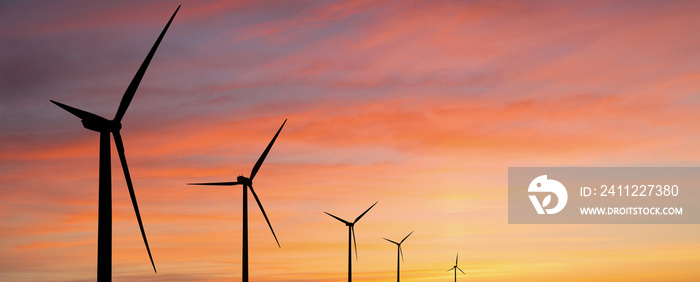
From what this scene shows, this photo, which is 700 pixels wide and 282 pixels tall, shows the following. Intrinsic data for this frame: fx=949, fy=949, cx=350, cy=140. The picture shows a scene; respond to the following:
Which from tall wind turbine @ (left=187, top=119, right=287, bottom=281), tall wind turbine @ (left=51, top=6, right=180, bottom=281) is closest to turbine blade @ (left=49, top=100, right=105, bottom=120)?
tall wind turbine @ (left=51, top=6, right=180, bottom=281)

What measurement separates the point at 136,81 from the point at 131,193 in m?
8.21

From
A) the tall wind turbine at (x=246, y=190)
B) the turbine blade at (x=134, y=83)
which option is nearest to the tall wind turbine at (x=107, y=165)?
the turbine blade at (x=134, y=83)

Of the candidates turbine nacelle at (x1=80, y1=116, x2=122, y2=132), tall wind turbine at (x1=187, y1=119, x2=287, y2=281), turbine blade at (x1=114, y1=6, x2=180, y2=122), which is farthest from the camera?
tall wind turbine at (x1=187, y1=119, x2=287, y2=281)

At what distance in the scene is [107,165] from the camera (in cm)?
5353

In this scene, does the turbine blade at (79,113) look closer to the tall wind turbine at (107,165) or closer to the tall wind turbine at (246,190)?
the tall wind turbine at (107,165)

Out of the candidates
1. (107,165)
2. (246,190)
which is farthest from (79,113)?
(246,190)

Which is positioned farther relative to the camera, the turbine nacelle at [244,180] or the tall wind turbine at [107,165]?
the turbine nacelle at [244,180]

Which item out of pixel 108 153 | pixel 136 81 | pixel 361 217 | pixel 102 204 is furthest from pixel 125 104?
pixel 361 217

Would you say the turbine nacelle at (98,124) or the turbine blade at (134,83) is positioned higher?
the turbine blade at (134,83)

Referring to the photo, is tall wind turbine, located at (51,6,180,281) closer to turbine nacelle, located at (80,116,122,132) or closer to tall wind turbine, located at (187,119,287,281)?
turbine nacelle, located at (80,116,122,132)

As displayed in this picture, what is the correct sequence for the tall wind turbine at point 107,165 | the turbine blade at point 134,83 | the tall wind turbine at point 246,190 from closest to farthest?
1. the tall wind turbine at point 107,165
2. the turbine blade at point 134,83
3. the tall wind turbine at point 246,190

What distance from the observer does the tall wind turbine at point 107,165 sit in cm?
4978

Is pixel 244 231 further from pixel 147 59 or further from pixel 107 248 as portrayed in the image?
pixel 107 248

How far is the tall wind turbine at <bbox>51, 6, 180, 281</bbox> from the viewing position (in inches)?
1960
